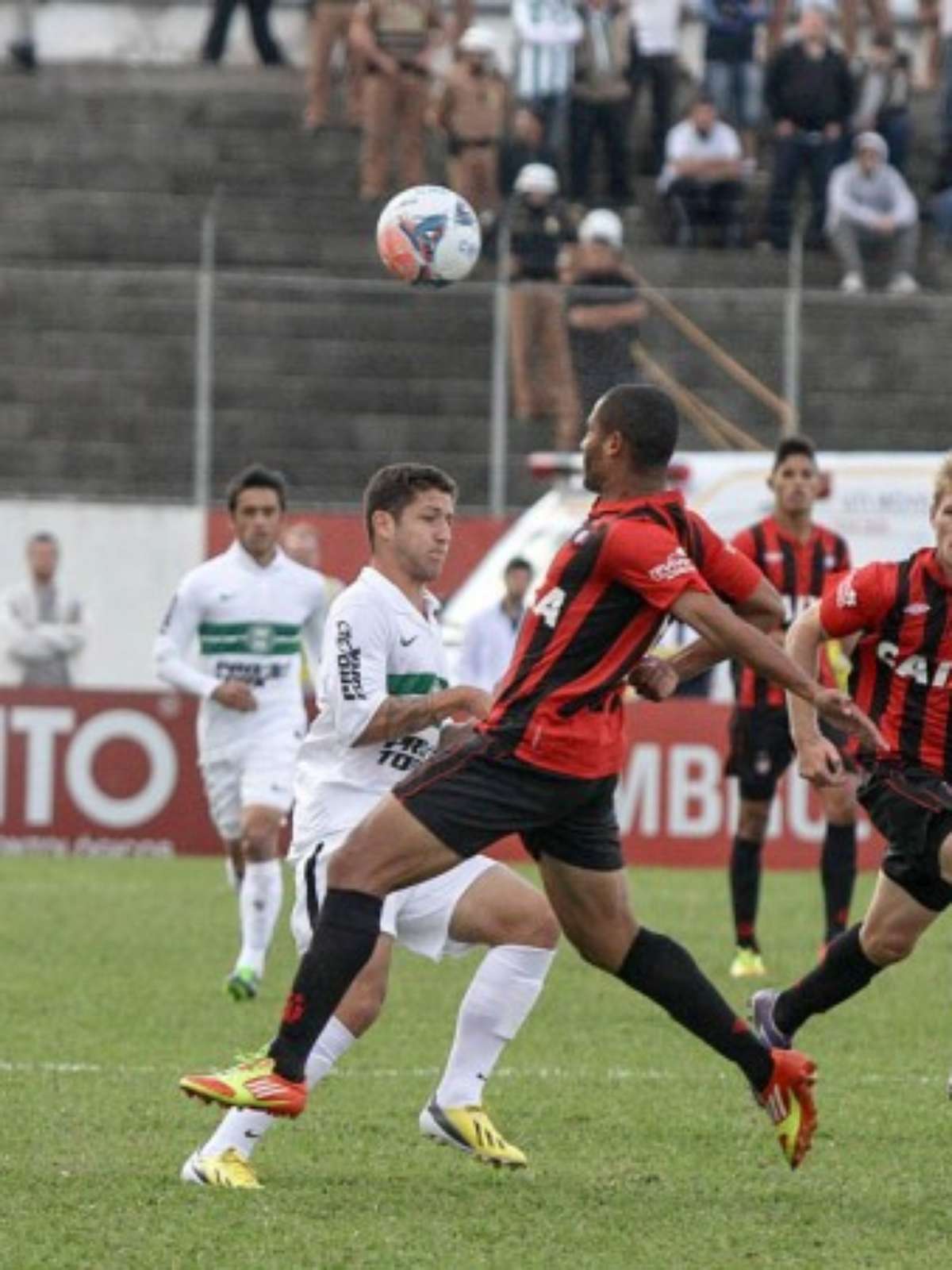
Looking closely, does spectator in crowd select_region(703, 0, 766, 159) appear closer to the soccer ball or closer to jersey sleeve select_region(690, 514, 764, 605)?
the soccer ball

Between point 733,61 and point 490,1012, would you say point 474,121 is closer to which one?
point 733,61

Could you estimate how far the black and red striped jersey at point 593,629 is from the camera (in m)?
8.93

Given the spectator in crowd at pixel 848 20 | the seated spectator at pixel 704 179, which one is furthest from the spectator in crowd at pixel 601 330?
the spectator in crowd at pixel 848 20

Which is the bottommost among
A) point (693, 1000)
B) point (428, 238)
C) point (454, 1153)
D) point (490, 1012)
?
point (454, 1153)

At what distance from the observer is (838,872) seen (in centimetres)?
1612

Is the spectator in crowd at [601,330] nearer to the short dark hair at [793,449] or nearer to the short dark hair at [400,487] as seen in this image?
the short dark hair at [793,449]

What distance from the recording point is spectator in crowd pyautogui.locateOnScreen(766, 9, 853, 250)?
2909cm

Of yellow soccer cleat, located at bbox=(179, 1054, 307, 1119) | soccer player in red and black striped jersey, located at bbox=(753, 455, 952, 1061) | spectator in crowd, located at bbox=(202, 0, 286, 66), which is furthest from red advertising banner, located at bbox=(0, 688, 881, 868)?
yellow soccer cleat, located at bbox=(179, 1054, 307, 1119)

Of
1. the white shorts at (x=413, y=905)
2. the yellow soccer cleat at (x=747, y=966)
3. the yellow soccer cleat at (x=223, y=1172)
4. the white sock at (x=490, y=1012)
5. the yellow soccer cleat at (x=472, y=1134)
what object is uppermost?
the white shorts at (x=413, y=905)

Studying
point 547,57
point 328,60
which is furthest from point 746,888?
point 328,60

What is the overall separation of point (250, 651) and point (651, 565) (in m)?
6.43

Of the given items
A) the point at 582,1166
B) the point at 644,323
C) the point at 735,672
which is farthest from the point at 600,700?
the point at 644,323

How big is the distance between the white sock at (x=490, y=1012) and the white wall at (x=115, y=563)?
53.0ft

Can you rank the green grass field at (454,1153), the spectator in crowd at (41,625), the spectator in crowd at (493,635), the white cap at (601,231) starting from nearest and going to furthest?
the green grass field at (454,1153)
the spectator in crowd at (493,635)
the spectator in crowd at (41,625)
the white cap at (601,231)
